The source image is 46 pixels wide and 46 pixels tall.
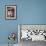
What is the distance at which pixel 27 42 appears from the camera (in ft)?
14.4

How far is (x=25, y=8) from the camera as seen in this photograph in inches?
190

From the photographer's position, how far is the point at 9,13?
190 inches

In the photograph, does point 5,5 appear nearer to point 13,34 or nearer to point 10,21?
point 10,21

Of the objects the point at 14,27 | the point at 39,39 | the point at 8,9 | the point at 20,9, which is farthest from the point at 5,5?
the point at 39,39

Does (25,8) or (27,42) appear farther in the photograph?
(25,8)

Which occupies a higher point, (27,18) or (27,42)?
(27,18)

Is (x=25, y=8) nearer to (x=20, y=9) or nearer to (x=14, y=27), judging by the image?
(x=20, y=9)

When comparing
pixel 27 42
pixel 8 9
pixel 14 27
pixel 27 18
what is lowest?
pixel 27 42

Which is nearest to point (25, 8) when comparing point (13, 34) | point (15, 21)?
point (15, 21)

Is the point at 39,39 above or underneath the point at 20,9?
underneath

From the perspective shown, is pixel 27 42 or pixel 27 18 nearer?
pixel 27 42

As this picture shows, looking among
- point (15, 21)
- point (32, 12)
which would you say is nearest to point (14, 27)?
point (15, 21)

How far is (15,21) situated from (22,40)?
76 centimetres

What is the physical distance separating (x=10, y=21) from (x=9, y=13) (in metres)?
0.30
